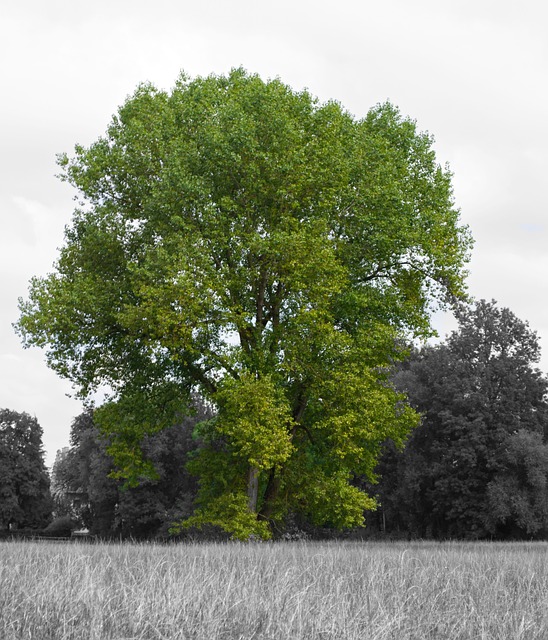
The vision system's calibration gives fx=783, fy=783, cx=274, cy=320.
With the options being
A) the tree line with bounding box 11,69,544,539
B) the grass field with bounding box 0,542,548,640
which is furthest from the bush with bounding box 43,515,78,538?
the grass field with bounding box 0,542,548,640

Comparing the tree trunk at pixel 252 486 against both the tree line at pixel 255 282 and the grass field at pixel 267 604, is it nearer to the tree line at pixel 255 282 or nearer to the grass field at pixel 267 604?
the tree line at pixel 255 282

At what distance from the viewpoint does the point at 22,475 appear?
7388 cm

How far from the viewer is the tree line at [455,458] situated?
5022 centimetres

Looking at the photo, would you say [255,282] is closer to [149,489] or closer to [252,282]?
[252,282]

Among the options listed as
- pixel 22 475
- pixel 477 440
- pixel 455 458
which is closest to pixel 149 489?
pixel 22 475

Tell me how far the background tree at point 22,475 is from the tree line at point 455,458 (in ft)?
34.7

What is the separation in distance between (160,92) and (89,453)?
45.0m

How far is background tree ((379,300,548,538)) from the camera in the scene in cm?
4994

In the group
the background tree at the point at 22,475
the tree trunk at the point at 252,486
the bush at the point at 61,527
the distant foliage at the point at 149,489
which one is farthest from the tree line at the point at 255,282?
the background tree at the point at 22,475

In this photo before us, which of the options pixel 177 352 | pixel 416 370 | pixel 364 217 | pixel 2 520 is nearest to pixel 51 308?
pixel 177 352

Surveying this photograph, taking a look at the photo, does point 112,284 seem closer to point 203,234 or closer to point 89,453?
point 203,234

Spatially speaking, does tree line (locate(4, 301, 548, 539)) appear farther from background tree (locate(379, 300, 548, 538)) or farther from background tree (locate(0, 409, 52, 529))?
background tree (locate(0, 409, 52, 529))

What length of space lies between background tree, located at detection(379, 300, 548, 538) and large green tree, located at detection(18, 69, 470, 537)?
981 inches

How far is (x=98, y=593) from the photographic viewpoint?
7.06 meters
